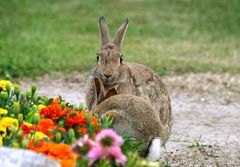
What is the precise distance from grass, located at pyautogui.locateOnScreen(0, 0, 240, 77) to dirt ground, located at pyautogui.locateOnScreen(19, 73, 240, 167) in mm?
545

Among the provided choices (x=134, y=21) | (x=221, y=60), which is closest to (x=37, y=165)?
(x=221, y=60)

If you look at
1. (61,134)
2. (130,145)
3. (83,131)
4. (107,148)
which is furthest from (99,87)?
(107,148)

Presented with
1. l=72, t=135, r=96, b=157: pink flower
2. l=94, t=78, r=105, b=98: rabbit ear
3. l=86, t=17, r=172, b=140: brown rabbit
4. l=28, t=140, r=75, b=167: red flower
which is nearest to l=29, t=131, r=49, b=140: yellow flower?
l=28, t=140, r=75, b=167: red flower

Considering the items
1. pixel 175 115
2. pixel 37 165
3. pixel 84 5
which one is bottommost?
pixel 37 165

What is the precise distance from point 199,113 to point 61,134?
17.7 feet

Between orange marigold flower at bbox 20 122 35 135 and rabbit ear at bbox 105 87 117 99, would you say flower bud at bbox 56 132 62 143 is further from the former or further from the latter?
rabbit ear at bbox 105 87 117 99

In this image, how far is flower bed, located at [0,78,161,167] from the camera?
13.2 feet

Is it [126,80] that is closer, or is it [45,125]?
[45,125]

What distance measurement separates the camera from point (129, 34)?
16.3m

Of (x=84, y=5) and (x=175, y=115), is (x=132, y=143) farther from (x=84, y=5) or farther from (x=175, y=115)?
(x=84, y=5)

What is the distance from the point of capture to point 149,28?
54.9 ft

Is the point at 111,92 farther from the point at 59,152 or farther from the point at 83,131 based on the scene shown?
the point at 59,152

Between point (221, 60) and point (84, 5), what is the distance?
6530 mm

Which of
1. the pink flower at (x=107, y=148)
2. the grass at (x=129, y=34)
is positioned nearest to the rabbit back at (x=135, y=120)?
the pink flower at (x=107, y=148)
